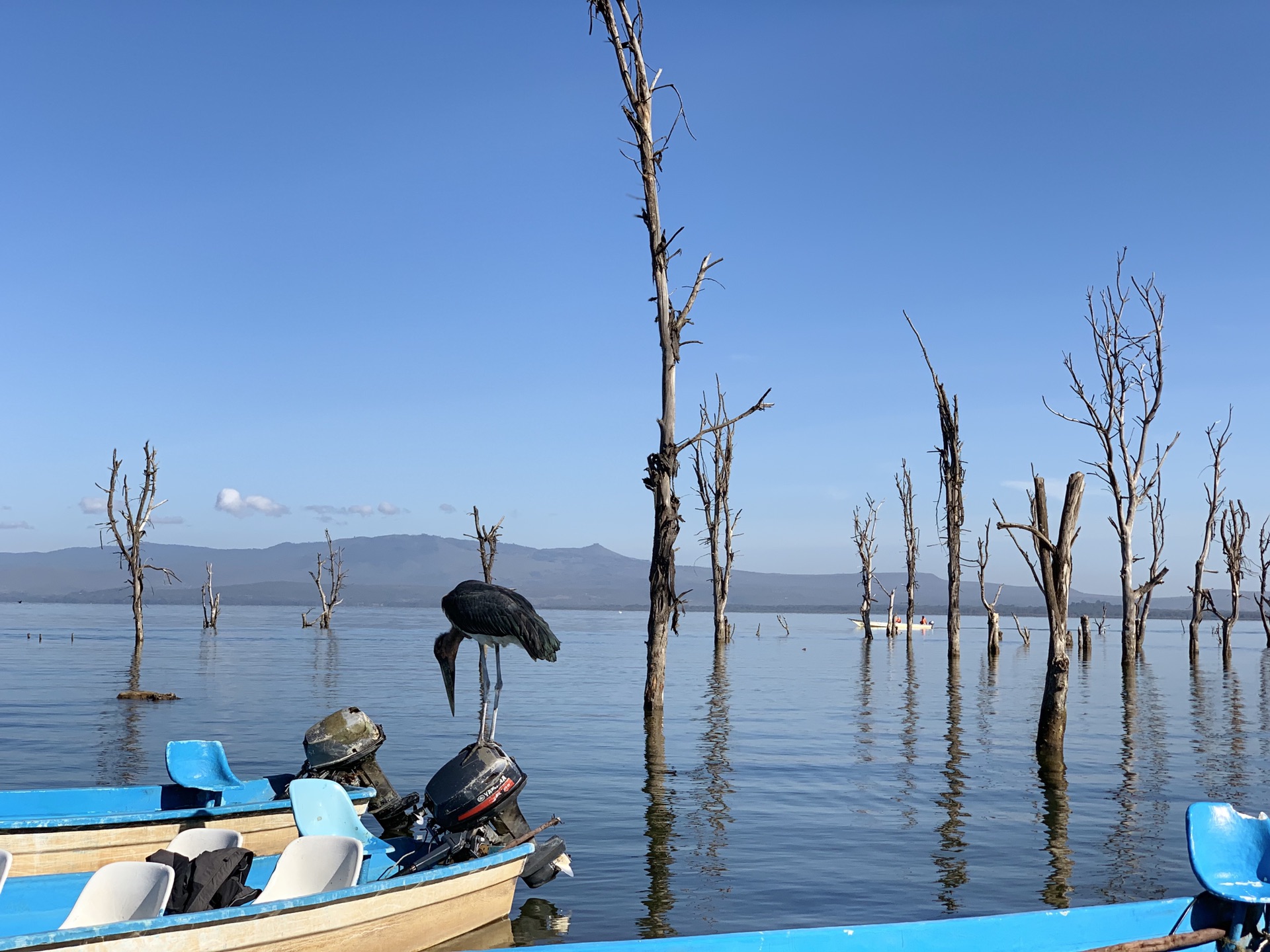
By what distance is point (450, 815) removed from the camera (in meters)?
7.99

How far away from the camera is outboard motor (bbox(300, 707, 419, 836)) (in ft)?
32.8

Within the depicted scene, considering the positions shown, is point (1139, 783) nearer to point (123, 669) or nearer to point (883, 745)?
point (883, 745)

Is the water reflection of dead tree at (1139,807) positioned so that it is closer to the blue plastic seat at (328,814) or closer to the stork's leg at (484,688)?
the stork's leg at (484,688)

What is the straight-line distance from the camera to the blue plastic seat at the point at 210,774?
31.1ft

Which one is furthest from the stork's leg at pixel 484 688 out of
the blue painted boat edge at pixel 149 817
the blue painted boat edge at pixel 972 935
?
the blue painted boat edge at pixel 972 935

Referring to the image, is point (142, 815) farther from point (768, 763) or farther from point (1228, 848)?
point (768, 763)

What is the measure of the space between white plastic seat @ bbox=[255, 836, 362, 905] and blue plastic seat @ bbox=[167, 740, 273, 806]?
108 inches

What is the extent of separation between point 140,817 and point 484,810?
273 cm

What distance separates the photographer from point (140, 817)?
8.42 metres

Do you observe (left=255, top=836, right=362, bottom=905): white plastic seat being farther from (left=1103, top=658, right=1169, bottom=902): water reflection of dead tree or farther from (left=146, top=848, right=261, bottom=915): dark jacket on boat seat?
(left=1103, top=658, right=1169, bottom=902): water reflection of dead tree

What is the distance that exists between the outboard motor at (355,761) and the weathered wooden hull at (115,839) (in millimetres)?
819

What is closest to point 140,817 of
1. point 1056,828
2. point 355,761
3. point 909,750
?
point 355,761

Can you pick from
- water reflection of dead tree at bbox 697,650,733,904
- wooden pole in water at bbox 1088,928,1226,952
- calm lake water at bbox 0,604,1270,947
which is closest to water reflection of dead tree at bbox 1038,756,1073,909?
calm lake water at bbox 0,604,1270,947

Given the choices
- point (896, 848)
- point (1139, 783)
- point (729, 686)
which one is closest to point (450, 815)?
point (896, 848)
